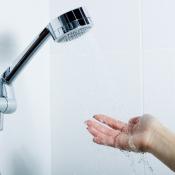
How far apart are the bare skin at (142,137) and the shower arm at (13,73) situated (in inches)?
6.2

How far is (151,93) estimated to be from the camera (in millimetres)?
833

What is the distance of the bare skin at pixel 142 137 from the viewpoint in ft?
1.86

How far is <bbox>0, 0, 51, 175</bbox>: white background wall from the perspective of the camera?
0.76 m

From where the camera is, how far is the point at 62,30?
62 centimetres

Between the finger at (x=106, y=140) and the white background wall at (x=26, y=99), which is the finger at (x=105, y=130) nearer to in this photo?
the finger at (x=106, y=140)

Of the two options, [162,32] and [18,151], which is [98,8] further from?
[18,151]

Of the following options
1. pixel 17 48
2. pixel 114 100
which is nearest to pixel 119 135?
pixel 114 100

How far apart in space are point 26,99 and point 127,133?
0.29 metres

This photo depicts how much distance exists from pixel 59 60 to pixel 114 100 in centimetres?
18

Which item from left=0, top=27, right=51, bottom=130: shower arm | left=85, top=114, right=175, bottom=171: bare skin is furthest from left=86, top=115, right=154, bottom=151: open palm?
left=0, top=27, right=51, bottom=130: shower arm

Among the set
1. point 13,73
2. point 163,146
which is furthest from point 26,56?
point 163,146

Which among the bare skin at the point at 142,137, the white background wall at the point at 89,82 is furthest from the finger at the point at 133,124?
the white background wall at the point at 89,82

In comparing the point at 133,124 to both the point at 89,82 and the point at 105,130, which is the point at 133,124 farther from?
the point at 89,82

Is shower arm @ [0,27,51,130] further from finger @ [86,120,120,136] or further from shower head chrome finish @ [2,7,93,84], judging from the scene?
finger @ [86,120,120,136]
